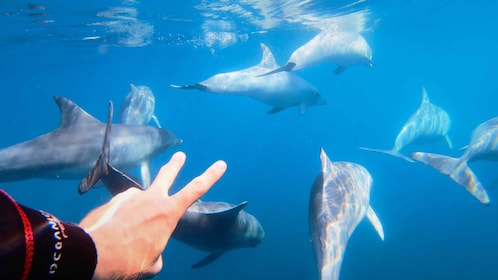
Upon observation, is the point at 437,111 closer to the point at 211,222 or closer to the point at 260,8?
the point at 260,8

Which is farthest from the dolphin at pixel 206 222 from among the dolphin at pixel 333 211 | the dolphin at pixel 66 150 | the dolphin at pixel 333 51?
the dolphin at pixel 333 51

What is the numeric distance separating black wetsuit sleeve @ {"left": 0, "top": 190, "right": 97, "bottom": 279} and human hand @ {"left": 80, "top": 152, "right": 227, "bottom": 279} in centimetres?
18

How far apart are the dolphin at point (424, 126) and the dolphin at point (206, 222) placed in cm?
875

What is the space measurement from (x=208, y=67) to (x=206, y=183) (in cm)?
5409

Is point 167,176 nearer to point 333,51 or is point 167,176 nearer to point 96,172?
point 96,172

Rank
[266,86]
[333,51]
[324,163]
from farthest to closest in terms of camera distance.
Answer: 1. [333,51]
2. [266,86]
3. [324,163]

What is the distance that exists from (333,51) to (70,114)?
1208 centimetres

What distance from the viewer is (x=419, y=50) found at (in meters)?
56.4

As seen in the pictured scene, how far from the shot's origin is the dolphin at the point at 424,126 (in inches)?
570

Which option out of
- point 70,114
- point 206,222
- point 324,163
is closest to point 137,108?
point 70,114

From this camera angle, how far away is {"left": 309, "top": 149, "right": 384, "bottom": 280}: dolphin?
5370 millimetres

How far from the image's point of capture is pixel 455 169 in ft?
30.5

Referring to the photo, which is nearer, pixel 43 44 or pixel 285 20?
pixel 285 20

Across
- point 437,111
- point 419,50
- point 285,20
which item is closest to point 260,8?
point 285,20
